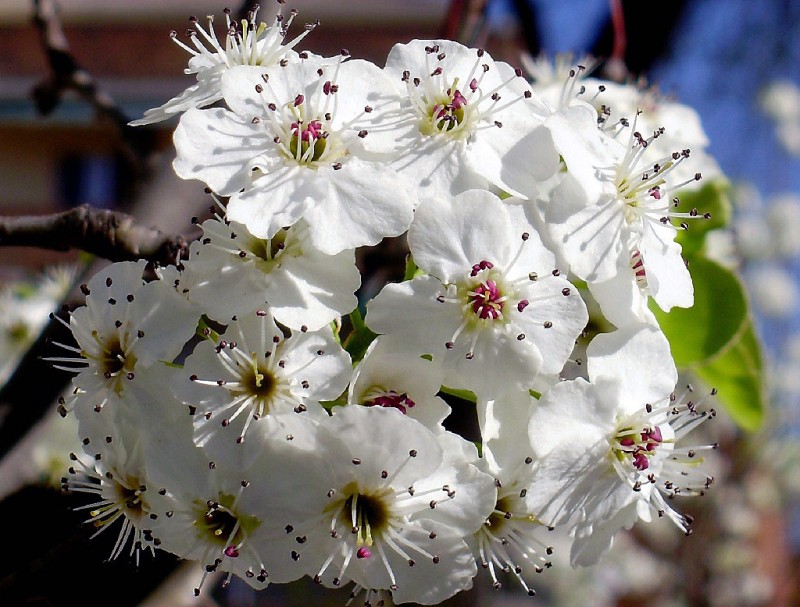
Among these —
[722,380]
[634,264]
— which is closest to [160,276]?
[634,264]

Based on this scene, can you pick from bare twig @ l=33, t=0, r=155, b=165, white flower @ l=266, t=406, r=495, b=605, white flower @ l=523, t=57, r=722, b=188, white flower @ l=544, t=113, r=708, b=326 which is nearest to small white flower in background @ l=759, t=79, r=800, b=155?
white flower @ l=523, t=57, r=722, b=188

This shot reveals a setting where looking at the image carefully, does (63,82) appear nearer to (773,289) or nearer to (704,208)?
(704,208)

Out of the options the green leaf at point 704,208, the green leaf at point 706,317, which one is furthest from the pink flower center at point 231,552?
the green leaf at point 704,208

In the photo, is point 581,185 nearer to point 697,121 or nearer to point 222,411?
point 222,411

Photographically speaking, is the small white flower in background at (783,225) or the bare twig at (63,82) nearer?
the bare twig at (63,82)

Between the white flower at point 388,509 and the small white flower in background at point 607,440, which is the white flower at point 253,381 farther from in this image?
the small white flower in background at point 607,440
